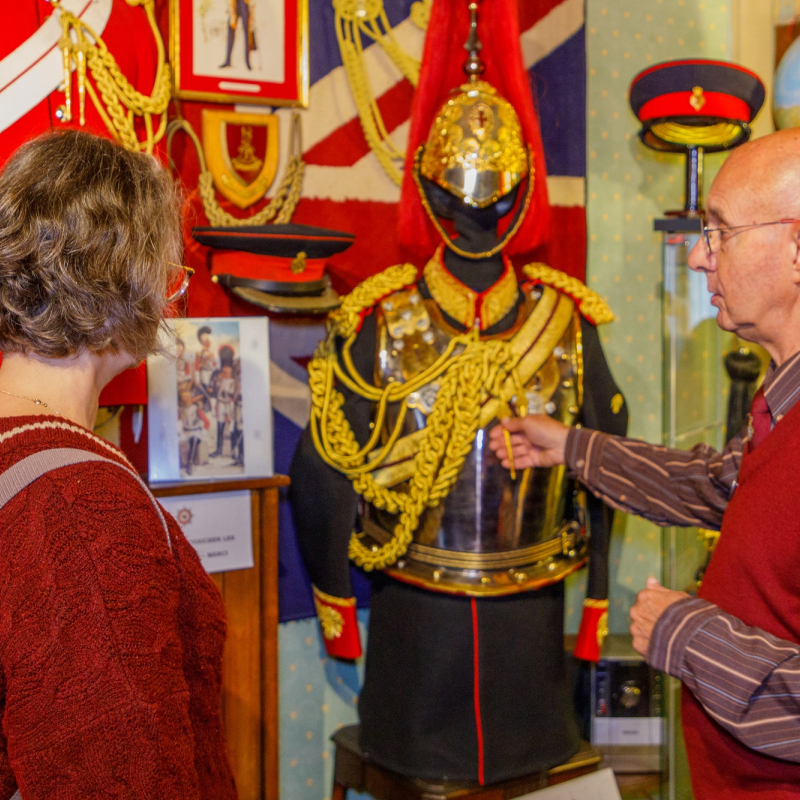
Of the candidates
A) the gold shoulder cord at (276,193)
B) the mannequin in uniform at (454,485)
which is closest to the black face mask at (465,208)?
the mannequin in uniform at (454,485)

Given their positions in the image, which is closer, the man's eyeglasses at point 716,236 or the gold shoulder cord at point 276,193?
the man's eyeglasses at point 716,236

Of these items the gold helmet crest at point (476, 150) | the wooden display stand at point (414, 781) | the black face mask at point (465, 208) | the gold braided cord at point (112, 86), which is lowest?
the wooden display stand at point (414, 781)

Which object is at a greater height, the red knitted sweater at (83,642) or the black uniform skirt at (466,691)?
the red knitted sweater at (83,642)

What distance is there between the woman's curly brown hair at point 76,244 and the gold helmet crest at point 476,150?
980 mm

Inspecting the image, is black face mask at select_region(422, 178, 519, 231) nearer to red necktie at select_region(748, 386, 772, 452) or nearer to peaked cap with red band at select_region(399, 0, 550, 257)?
peaked cap with red band at select_region(399, 0, 550, 257)

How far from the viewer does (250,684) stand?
1.92 metres

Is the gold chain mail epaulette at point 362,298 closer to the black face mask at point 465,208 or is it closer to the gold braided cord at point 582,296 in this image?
the black face mask at point 465,208

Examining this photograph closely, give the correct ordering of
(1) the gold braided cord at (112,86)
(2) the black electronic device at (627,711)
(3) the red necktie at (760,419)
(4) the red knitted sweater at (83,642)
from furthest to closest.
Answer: (2) the black electronic device at (627,711) < (1) the gold braided cord at (112,86) < (3) the red necktie at (760,419) < (4) the red knitted sweater at (83,642)

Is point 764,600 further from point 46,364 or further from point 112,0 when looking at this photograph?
point 112,0

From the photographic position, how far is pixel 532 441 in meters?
1.92

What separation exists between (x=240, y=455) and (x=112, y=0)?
1.04 metres

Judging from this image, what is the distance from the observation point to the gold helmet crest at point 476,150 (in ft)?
6.15

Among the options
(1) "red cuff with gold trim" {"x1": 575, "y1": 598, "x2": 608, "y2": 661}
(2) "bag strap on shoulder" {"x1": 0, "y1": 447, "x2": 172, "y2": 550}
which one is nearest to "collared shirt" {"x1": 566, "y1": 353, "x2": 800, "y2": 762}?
(1) "red cuff with gold trim" {"x1": 575, "y1": 598, "x2": 608, "y2": 661}

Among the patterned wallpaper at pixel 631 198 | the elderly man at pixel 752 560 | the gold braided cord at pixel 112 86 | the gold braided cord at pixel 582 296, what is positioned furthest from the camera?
the patterned wallpaper at pixel 631 198
